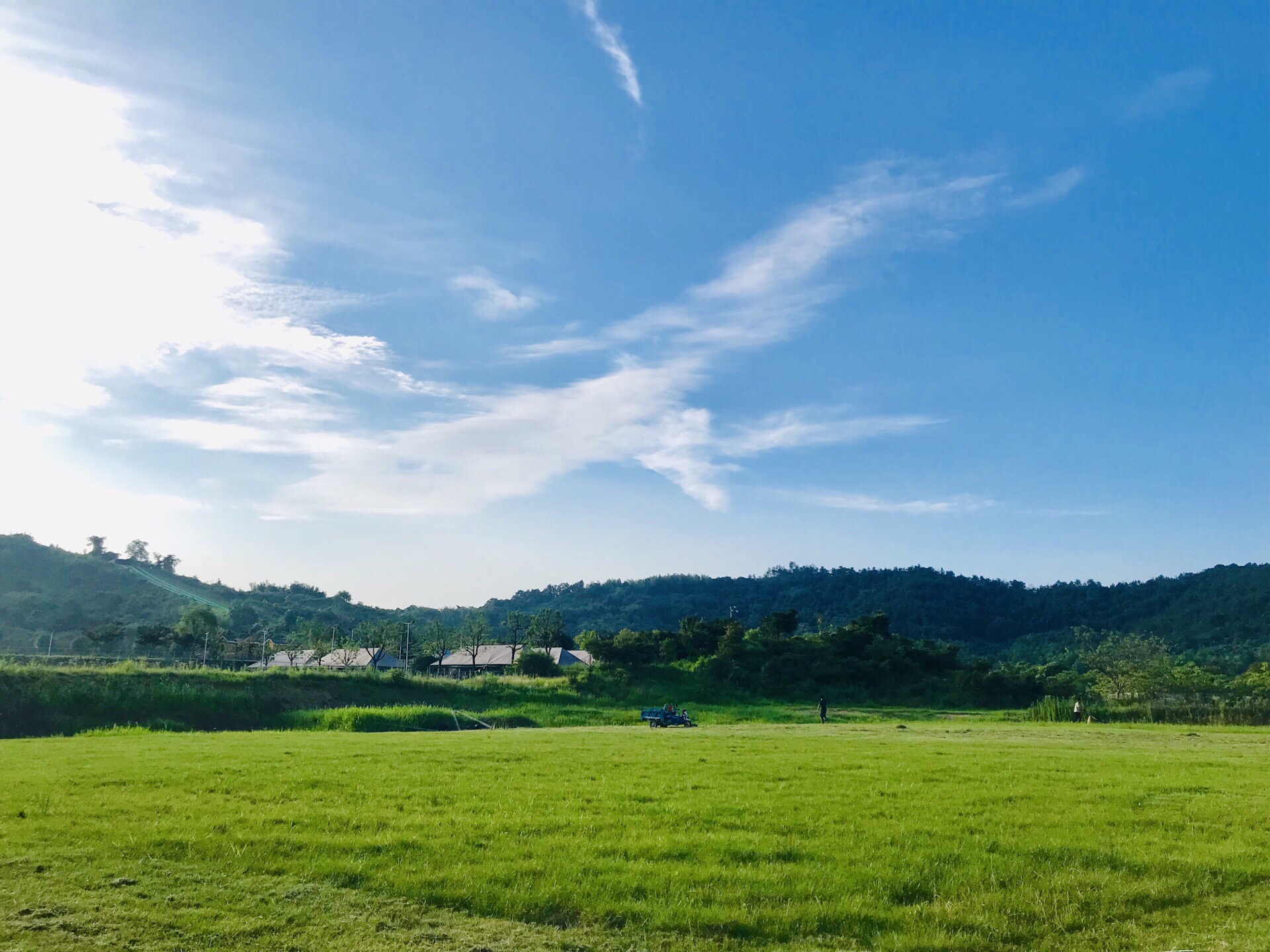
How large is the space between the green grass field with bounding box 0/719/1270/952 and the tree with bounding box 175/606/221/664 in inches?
3498

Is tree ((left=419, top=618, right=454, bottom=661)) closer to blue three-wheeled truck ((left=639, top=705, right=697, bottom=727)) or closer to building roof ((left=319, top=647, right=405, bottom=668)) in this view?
building roof ((left=319, top=647, right=405, bottom=668))

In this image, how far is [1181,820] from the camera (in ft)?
47.0

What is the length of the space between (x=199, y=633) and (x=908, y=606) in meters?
122

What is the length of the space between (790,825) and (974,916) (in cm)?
429

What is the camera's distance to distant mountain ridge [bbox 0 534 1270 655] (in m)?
118

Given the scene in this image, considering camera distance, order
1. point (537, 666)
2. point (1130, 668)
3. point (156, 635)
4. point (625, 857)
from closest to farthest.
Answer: point (625, 857)
point (1130, 668)
point (537, 666)
point (156, 635)

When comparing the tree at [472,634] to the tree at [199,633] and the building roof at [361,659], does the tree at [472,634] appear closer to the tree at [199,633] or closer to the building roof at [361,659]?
the building roof at [361,659]

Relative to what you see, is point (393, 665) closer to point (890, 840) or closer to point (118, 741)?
point (118, 741)

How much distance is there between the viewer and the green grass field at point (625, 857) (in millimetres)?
8875

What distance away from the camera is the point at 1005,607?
158375 millimetres

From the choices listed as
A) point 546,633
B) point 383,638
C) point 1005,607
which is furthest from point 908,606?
point 383,638

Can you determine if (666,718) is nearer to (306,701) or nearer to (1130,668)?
(306,701)

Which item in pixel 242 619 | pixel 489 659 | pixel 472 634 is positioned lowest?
pixel 489 659

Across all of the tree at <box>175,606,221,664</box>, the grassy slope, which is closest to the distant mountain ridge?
the tree at <box>175,606,221,664</box>
